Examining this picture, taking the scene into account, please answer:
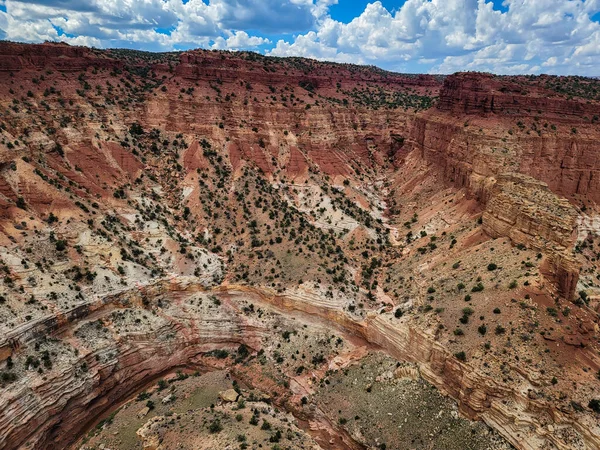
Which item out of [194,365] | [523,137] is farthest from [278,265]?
[523,137]

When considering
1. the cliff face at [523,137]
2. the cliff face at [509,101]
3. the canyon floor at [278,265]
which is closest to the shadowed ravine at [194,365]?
the canyon floor at [278,265]

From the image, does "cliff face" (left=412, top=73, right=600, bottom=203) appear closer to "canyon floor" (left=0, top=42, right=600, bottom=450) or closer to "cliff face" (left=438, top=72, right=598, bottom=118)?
"cliff face" (left=438, top=72, right=598, bottom=118)

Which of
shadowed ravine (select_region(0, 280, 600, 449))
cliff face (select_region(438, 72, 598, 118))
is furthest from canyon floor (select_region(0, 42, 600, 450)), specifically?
cliff face (select_region(438, 72, 598, 118))

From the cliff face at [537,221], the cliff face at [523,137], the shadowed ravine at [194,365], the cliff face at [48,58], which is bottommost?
the shadowed ravine at [194,365]

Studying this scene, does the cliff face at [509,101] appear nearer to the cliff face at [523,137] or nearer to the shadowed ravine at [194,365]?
the cliff face at [523,137]

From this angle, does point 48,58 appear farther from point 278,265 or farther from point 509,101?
point 509,101

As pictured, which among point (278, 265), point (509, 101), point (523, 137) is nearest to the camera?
point (278, 265)

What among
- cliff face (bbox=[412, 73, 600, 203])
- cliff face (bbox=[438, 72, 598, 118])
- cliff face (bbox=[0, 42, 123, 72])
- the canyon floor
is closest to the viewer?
the canyon floor

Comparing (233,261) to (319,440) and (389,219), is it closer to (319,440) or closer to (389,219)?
(319,440)
